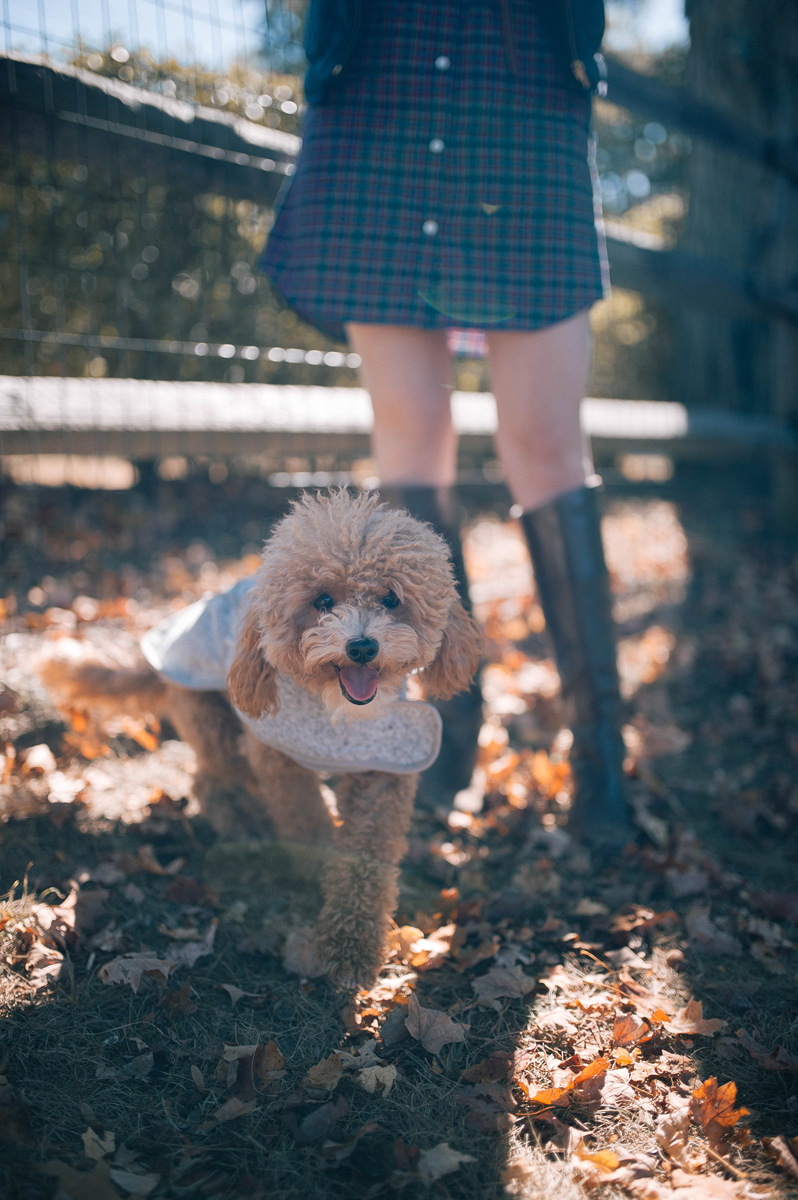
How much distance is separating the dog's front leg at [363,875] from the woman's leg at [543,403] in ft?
3.45

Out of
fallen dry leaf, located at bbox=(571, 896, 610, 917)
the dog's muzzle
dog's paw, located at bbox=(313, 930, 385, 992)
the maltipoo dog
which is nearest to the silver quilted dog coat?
the maltipoo dog

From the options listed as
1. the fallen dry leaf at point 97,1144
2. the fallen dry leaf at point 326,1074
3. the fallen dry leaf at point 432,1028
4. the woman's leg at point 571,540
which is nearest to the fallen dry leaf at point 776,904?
the woman's leg at point 571,540

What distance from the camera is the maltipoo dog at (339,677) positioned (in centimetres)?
164

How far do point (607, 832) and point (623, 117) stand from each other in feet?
29.4

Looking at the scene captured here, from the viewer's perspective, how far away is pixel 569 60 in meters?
2.05

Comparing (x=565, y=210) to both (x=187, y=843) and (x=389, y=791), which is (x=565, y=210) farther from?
(x=187, y=843)

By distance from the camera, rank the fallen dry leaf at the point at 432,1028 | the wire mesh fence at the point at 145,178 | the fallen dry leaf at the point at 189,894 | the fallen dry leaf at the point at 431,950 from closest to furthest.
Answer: the fallen dry leaf at the point at 432,1028 < the fallen dry leaf at the point at 431,950 < the fallen dry leaf at the point at 189,894 < the wire mesh fence at the point at 145,178

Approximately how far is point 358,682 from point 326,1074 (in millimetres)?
747

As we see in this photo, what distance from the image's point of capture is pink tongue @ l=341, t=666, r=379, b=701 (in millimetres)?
1634

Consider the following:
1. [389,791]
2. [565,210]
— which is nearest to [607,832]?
[389,791]

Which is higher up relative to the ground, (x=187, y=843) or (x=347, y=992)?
(x=187, y=843)

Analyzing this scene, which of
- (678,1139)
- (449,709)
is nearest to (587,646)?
(449,709)

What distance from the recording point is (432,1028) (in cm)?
151

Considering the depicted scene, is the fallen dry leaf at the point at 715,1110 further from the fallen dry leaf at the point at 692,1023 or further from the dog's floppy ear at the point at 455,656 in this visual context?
the dog's floppy ear at the point at 455,656
